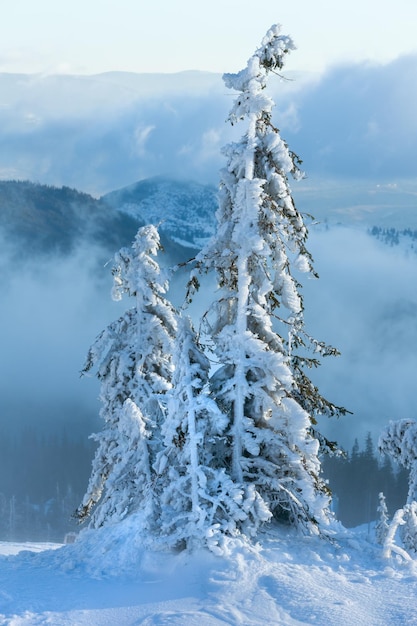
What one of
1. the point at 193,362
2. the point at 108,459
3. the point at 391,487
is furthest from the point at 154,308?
the point at 391,487

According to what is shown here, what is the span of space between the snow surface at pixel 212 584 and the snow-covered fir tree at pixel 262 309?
128 centimetres

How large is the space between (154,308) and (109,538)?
30.6 feet

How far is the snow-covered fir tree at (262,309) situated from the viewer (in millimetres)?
15391

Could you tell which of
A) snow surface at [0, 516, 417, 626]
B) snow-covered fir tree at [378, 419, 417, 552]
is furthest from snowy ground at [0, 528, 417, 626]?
snow-covered fir tree at [378, 419, 417, 552]

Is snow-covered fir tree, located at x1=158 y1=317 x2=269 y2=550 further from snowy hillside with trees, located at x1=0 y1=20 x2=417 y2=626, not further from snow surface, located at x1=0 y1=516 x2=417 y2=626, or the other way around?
snow surface, located at x1=0 y1=516 x2=417 y2=626

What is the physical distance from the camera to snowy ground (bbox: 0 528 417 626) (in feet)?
39.4

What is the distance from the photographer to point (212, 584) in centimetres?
1316

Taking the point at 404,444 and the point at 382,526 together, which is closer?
the point at 382,526

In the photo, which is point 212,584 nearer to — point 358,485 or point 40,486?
point 358,485

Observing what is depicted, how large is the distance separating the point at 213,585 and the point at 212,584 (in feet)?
0.14

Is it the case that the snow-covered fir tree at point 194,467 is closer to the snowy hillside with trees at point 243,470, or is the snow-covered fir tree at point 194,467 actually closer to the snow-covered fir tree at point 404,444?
the snowy hillside with trees at point 243,470

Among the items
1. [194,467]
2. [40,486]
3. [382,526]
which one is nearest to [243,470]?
[194,467]

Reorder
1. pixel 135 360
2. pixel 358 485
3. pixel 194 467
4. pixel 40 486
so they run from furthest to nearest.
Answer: pixel 40 486 < pixel 358 485 < pixel 135 360 < pixel 194 467

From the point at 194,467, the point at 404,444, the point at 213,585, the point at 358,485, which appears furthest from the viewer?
the point at 358,485
